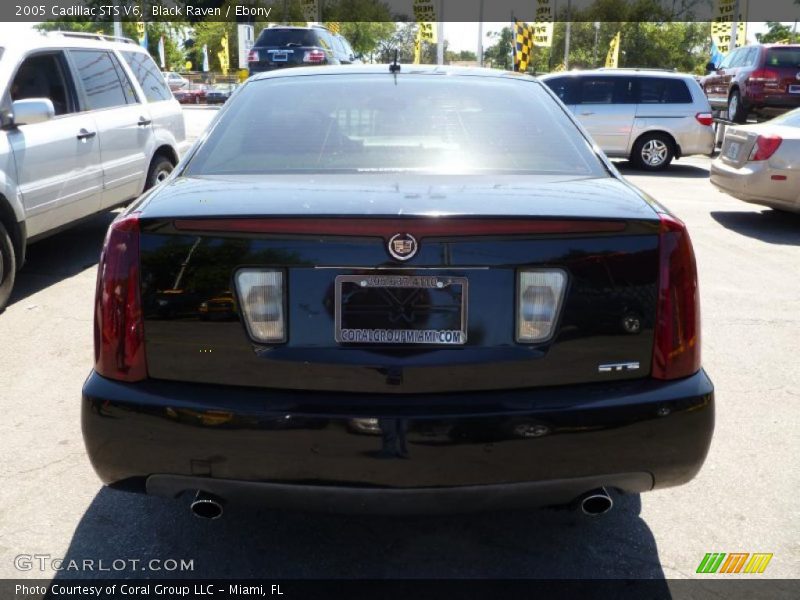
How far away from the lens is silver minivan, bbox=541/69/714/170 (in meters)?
15.3

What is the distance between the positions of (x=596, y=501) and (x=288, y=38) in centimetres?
2028

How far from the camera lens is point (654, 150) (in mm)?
15438

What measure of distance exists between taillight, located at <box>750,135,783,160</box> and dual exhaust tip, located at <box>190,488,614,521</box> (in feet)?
→ 26.2

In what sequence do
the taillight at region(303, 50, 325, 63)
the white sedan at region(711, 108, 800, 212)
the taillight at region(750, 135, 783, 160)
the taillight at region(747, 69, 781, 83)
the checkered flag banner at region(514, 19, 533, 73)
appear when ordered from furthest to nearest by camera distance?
the checkered flag banner at region(514, 19, 533, 73) → the taillight at region(303, 50, 325, 63) → the taillight at region(747, 69, 781, 83) → the taillight at region(750, 135, 783, 160) → the white sedan at region(711, 108, 800, 212)

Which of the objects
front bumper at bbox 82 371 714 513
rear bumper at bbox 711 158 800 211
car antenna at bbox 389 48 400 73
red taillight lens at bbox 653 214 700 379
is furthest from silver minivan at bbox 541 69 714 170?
front bumper at bbox 82 371 714 513

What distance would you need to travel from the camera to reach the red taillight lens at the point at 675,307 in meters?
2.49

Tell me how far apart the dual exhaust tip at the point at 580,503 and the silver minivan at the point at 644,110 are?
44.2 feet

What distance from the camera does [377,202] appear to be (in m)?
2.46

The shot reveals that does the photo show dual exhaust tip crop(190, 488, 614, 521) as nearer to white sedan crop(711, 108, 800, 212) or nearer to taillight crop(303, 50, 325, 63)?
white sedan crop(711, 108, 800, 212)

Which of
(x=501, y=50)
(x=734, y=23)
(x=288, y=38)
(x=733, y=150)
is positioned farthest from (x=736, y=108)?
(x=501, y=50)

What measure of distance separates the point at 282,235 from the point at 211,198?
13.8 inches

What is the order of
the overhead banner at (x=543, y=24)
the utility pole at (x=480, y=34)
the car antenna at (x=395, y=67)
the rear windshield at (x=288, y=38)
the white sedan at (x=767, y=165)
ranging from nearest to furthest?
the car antenna at (x=395, y=67) → the white sedan at (x=767, y=165) → the rear windshield at (x=288, y=38) → the overhead banner at (x=543, y=24) → the utility pole at (x=480, y=34)

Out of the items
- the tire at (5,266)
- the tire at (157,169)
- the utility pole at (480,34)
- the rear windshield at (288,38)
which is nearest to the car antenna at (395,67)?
the tire at (5,266)

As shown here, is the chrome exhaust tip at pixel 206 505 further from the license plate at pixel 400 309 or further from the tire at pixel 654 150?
the tire at pixel 654 150
